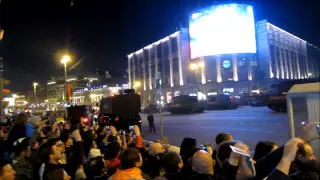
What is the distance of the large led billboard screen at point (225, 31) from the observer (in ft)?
169

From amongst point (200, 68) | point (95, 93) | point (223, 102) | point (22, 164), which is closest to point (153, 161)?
point (22, 164)

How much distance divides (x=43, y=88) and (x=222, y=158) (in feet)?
393

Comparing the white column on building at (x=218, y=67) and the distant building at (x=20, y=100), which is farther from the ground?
the white column on building at (x=218, y=67)

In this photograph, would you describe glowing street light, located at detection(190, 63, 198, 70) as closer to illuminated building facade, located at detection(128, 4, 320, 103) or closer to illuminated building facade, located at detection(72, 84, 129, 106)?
illuminated building facade, located at detection(128, 4, 320, 103)

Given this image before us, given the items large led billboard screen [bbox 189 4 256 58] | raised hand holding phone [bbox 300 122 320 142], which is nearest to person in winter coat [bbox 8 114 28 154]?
raised hand holding phone [bbox 300 122 320 142]

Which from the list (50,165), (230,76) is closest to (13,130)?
(50,165)

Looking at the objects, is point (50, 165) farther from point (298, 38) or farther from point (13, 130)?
point (298, 38)

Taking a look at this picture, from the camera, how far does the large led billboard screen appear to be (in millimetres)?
51500

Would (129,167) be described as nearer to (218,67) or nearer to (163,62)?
(218,67)

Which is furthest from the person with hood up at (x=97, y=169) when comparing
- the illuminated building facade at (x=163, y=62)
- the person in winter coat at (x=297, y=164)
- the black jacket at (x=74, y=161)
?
the illuminated building facade at (x=163, y=62)

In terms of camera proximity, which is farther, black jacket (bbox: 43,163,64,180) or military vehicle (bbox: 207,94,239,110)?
military vehicle (bbox: 207,94,239,110)

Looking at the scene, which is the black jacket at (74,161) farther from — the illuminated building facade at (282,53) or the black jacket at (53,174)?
the illuminated building facade at (282,53)

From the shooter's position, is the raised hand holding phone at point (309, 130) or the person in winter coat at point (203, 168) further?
the person in winter coat at point (203, 168)

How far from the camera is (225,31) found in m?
51.2
